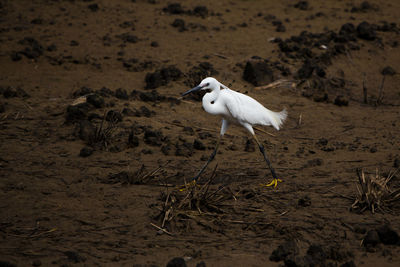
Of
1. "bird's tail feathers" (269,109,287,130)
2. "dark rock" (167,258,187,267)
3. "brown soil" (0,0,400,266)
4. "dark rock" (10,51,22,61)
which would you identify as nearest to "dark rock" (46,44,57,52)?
"brown soil" (0,0,400,266)

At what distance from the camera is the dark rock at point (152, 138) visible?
6.20m

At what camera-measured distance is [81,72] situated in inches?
355

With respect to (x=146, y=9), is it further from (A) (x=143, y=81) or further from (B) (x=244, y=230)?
(B) (x=244, y=230)

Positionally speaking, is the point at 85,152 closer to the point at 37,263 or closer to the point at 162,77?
the point at 37,263

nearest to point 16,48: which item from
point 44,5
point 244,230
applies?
point 44,5

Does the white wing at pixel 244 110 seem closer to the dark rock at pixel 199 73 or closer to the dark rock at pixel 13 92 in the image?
the dark rock at pixel 199 73

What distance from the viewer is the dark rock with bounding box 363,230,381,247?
3881mm

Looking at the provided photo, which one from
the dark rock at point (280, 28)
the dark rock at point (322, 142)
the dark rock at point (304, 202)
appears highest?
the dark rock at point (280, 28)

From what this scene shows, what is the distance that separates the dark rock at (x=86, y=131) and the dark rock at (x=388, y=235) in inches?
146

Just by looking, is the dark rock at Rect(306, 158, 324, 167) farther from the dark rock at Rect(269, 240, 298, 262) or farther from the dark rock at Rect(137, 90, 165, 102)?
the dark rock at Rect(137, 90, 165, 102)

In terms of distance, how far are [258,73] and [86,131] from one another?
3621mm

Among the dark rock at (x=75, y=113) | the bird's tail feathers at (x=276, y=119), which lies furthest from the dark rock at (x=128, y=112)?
the bird's tail feathers at (x=276, y=119)

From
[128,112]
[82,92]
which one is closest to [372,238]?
[128,112]

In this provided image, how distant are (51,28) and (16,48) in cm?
121
